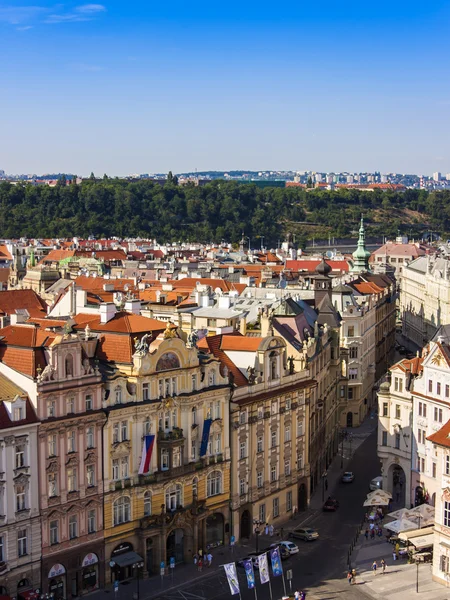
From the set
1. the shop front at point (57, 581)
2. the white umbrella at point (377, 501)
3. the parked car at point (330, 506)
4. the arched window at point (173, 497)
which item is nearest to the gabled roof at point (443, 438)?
the white umbrella at point (377, 501)

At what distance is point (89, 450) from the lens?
6156 centimetres

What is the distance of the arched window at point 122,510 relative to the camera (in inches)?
2501

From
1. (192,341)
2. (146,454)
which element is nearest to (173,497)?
(146,454)

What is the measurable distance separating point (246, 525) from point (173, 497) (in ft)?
26.1

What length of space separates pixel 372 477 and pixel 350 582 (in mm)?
24361

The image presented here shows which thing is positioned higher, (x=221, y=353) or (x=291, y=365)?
(x=221, y=353)

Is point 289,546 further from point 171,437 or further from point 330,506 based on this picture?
point 330,506

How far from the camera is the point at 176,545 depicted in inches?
2650

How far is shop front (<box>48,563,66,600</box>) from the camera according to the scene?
59.7 m

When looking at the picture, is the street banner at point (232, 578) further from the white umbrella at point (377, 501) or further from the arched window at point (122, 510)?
the white umbrella at point (377, 501)

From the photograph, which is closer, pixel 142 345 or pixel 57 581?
pixel 57 581

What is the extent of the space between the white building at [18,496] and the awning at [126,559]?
5.57 m

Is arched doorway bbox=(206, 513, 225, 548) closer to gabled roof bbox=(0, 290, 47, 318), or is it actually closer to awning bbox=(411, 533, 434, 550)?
awning bbox=(411, 533, 434, 550)

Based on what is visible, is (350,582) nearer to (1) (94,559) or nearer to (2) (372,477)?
(1) (94,559)
